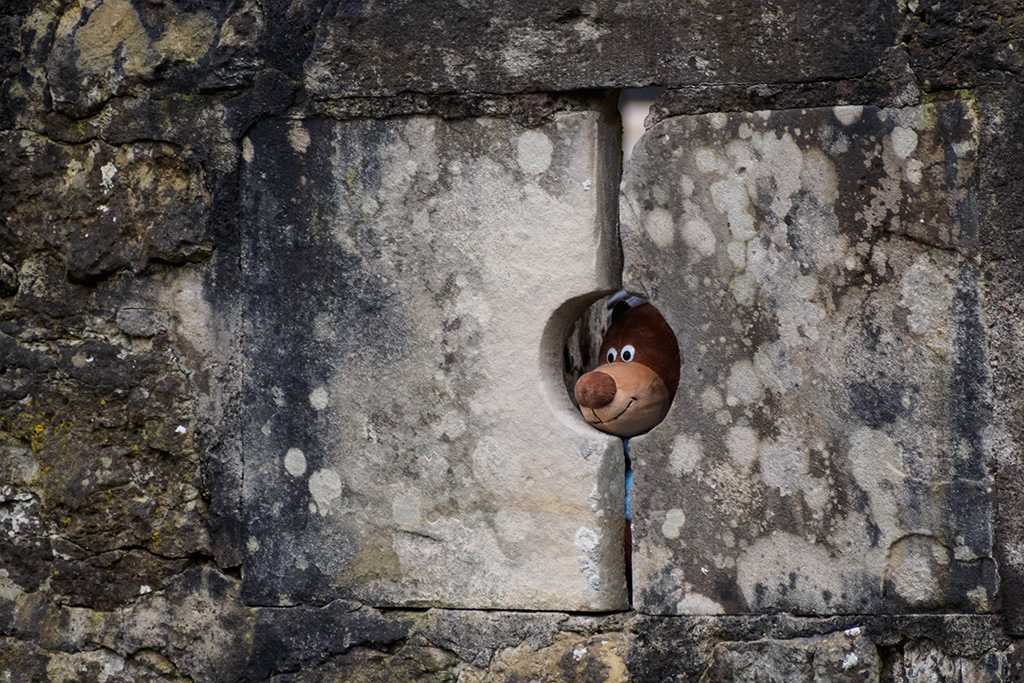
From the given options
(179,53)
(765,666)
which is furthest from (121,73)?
(765,666)

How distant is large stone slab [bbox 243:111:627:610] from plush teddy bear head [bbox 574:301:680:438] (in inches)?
2.8

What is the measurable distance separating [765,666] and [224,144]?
168 cm

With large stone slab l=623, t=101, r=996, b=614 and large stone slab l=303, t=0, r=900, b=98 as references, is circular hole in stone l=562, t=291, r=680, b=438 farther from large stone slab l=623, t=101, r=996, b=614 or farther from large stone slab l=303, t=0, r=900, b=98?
large stone slab l=303, t=0, r=900, b=98

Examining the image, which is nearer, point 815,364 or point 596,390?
point 815,364

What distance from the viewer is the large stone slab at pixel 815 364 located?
2201 mm

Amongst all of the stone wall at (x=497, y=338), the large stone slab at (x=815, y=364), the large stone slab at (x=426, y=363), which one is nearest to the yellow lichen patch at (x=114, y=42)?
the stone wall at (x=497, y=338)

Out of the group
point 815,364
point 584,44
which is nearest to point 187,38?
point 584,44

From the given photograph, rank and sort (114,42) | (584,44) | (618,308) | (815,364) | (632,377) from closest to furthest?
(815,364)
(584,44)
(632,377)
(114,42)
(618,308)

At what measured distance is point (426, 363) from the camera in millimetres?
2486

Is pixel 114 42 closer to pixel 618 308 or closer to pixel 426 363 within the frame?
pixel 426 363

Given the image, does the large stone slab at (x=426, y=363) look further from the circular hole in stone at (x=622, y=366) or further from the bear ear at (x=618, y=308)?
the bear ear at (x=618, y=308)

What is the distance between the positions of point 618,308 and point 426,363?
2.06ft

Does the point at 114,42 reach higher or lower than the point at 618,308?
higher

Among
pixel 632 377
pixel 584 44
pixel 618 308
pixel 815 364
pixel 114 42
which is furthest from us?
pixel 618 308
